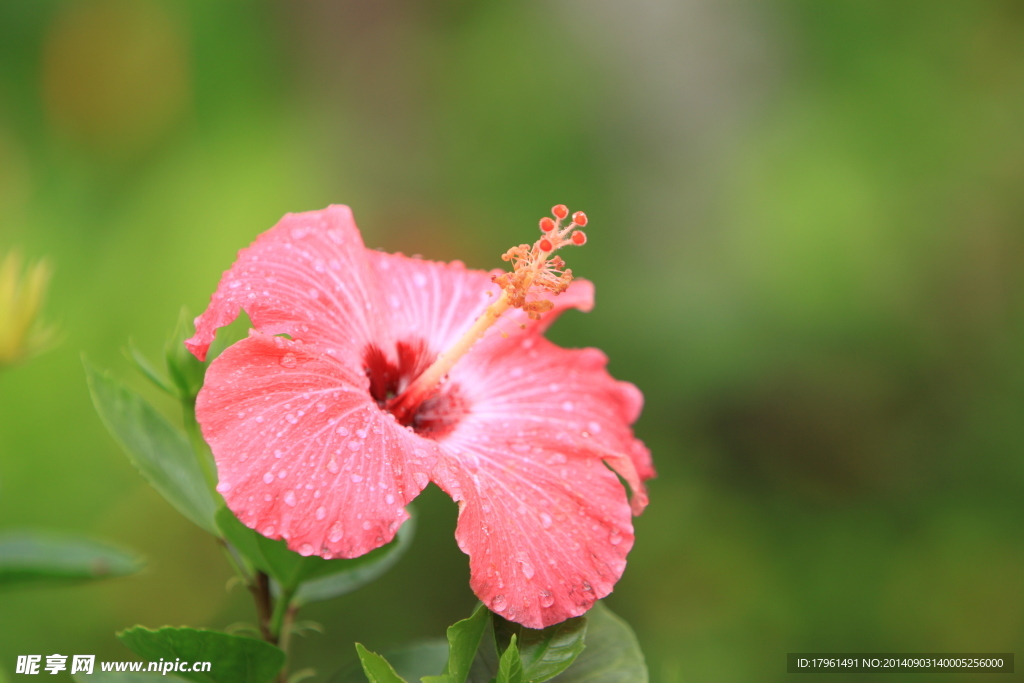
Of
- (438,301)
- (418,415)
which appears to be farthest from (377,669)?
(438,301)

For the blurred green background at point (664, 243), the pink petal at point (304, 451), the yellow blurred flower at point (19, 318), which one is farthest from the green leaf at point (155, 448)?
the blurred green background at point (664, 243)

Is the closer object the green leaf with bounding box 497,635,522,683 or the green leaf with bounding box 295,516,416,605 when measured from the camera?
the green leaf with bounding box 497,635,522,683

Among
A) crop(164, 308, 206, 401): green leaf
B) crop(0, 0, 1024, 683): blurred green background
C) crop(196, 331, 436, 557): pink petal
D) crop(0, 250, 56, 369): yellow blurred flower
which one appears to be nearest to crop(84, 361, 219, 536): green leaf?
crop(164, 308, 206, 401): green leaf

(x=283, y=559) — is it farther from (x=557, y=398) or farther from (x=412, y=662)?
(x=557, y=398)

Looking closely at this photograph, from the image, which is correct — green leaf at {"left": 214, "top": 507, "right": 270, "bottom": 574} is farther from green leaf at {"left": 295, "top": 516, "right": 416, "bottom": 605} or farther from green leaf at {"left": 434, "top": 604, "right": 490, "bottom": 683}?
green leaf at {"left": 434, "top": 604, "right": 490, "bottom": 683}

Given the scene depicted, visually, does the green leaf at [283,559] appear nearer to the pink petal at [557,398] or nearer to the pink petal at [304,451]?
the pink petal at [304,451]

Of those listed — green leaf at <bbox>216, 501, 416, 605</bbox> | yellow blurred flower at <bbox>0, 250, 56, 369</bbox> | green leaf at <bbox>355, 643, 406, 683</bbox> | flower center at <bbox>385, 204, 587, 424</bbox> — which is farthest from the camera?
yellow blurred flower at <bbox>0, 250, 56, 369</bbox>

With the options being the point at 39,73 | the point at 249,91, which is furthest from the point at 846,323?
the point at 39,73
